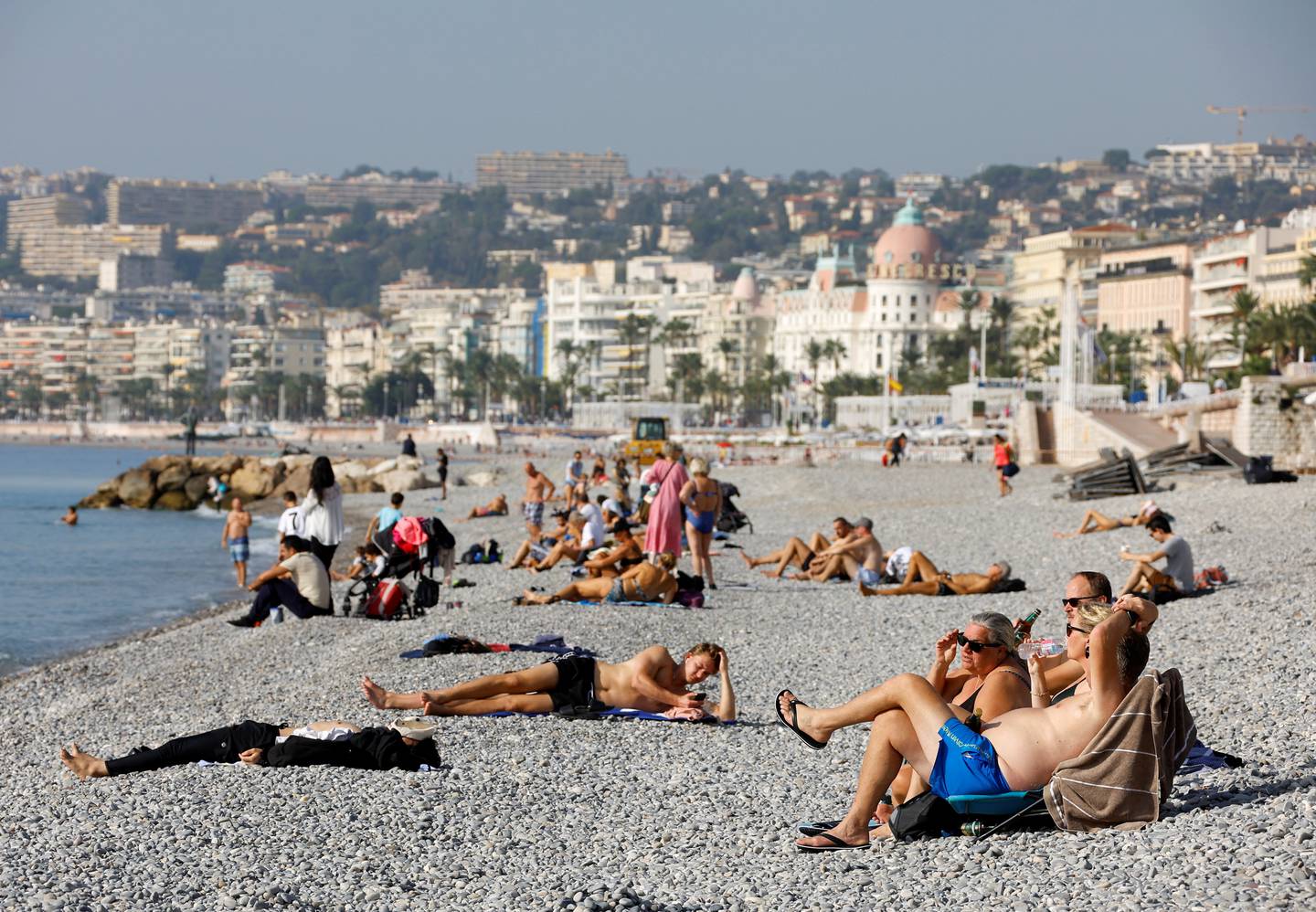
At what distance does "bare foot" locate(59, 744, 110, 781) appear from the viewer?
8.67 meters

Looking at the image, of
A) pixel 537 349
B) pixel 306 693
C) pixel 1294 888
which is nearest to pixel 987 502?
pixel 306 693

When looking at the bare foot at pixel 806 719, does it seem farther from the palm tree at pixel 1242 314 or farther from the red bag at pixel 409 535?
the palm tree at pixel 1242 314

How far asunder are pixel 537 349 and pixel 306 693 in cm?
15682

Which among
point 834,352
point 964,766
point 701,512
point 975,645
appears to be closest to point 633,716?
point 975,645

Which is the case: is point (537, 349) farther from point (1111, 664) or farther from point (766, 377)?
point (1111, 664)

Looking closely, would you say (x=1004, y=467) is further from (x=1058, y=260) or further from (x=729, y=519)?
(x=1058, y=260)

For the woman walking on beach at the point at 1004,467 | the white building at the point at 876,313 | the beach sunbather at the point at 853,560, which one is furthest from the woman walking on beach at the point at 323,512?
the white building at the point at 876,313

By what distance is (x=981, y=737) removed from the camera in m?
7.01

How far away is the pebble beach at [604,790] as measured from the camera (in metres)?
6.60

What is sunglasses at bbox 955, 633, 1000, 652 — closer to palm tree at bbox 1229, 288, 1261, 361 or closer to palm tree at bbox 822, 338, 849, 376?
palm tree at bbox 1229, 288, 1261, 361

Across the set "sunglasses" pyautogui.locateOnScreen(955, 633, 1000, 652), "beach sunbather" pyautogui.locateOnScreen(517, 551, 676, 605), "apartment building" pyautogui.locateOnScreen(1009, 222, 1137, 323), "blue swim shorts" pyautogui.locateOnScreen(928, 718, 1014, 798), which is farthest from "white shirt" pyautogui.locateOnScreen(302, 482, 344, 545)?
"apartment building" pyautogui.locateOnScreen(1009, 222, 1137, 323)

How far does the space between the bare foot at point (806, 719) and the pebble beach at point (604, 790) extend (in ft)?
1.50

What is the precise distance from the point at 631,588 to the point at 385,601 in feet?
6.32

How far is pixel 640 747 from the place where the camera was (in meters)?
9.40
